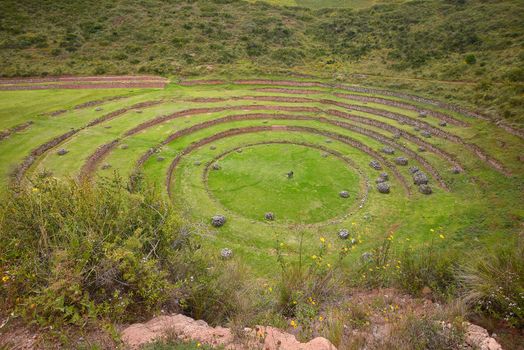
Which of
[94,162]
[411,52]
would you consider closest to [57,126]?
[94,162]

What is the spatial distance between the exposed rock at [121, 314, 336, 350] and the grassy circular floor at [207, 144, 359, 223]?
1436 centimetres

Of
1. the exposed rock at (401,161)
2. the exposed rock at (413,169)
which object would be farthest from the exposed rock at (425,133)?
the exposed rock at (413,169)

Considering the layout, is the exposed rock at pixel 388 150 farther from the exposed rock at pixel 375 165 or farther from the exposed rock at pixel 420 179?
the exposed rock at pixel 420 179

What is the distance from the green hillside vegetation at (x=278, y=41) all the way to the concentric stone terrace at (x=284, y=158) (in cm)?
897

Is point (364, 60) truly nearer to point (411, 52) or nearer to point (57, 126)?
point (411, 52)

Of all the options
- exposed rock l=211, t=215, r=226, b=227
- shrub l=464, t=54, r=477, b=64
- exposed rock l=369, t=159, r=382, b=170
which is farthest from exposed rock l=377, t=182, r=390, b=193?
shrub l=464, t=54, r=477, b=64

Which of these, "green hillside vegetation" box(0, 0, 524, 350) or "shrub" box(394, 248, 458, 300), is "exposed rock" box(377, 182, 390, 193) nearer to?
"green hillside vegetation" box(0, 0, 524, 350)

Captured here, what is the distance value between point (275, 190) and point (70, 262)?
1861 centimetres

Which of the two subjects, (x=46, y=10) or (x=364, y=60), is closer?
(x=364, y=60)

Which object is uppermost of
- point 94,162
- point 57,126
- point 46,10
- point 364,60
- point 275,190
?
point 46,10

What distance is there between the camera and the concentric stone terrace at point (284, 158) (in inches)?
849

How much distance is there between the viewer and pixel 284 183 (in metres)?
26.0

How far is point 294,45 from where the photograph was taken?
2405 inches

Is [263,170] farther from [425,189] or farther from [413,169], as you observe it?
[425,189]
